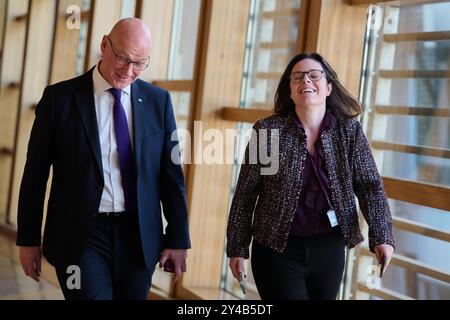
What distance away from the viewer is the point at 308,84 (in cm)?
281

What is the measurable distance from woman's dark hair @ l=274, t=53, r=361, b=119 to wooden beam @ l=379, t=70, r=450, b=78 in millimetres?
943

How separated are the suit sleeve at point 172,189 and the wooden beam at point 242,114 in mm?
1729

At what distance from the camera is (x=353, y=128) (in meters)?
2.86

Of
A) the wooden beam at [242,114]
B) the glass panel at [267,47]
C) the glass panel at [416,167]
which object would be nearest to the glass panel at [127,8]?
the glass panel at [267,47]

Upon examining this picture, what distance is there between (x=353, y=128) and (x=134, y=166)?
1.01m

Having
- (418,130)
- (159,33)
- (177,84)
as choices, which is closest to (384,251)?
(418,130)

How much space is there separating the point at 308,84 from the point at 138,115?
2.55ft

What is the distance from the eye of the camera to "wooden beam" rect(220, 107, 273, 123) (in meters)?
4.65

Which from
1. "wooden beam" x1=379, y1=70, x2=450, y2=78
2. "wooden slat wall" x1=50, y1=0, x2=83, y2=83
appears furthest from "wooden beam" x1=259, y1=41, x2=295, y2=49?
"wooden slat wall" x1=50, y1=0, x2=83, y2=83

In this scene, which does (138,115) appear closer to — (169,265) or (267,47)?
(169,265)

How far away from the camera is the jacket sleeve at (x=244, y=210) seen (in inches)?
114

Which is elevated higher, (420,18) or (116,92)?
(420,18)
